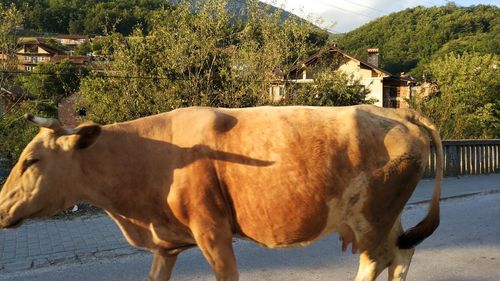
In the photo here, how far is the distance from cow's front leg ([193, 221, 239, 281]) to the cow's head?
3.19 feet

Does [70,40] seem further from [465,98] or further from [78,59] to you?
[465,98]

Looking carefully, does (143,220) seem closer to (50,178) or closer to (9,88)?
(50,178)

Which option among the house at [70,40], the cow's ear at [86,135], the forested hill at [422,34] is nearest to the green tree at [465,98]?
the cow's ear at [86,135]

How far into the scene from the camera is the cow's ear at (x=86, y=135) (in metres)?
3.28

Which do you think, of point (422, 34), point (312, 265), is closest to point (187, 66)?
point (312, 265)

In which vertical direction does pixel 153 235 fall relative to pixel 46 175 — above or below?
below

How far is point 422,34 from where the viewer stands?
52.2 meters

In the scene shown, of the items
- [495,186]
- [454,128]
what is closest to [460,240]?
[495,186]

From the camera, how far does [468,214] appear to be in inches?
382

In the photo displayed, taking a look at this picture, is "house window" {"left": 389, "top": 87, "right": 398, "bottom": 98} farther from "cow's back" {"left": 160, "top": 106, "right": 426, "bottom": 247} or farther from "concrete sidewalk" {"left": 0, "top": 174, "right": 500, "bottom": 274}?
"cow's back" {"left": 160, "top": 106, "right": 426, "bottom": 247}

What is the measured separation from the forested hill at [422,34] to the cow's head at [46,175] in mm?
47385

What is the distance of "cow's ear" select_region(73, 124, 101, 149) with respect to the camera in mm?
3275

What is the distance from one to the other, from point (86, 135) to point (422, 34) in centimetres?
5388

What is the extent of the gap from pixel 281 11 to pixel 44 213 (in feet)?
42.9
